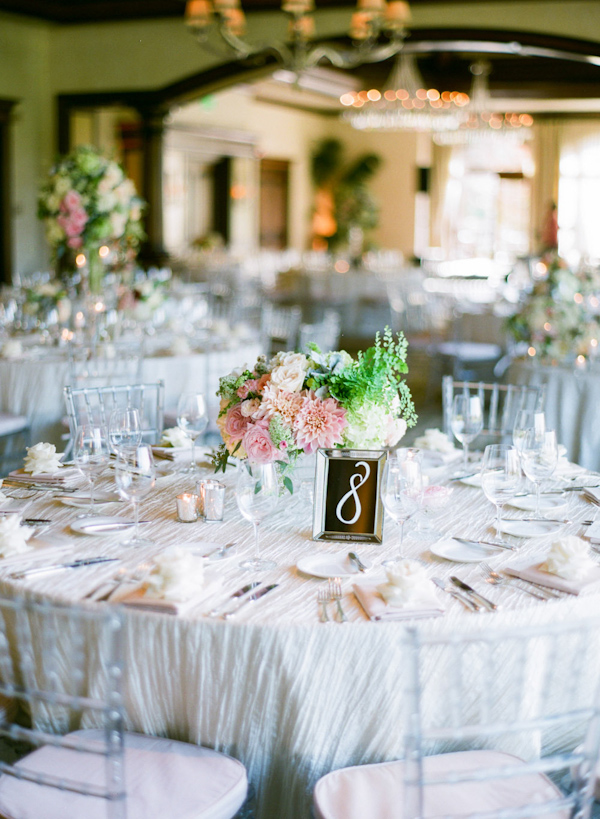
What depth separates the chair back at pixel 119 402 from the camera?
142 inches

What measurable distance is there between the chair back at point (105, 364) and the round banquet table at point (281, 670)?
261 centimetres

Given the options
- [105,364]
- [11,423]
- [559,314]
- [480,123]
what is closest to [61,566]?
[11,423]

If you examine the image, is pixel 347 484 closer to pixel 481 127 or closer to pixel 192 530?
pixel 192 530

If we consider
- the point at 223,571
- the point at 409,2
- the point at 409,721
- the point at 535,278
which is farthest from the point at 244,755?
the point at 409,2

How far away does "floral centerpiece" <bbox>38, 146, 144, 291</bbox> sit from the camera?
5520 millimetres

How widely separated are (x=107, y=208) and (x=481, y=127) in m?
6.51

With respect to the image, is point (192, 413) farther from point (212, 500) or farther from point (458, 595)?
point (458, 595)

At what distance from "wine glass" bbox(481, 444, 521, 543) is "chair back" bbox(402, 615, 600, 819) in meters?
0.39

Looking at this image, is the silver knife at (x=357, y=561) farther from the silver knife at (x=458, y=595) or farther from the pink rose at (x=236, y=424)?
the pink rose at (x=236, y=424)

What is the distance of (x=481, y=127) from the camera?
10.7 metres

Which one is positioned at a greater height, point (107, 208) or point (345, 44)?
point (345, 44)

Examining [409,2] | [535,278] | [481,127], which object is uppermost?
[409,2]

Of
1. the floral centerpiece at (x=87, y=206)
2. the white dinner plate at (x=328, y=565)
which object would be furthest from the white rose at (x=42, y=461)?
the floral centerpiece at (x=87, y=206)

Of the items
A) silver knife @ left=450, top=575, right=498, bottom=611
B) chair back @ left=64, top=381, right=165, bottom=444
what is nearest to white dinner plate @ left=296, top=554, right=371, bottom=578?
silver knife @ left=450, top=575, right=498, bottom=611
